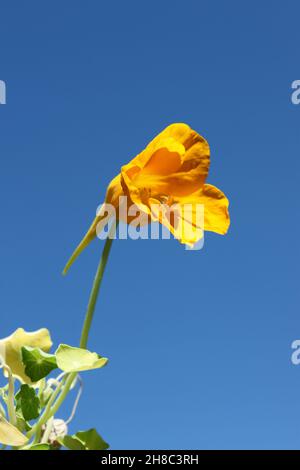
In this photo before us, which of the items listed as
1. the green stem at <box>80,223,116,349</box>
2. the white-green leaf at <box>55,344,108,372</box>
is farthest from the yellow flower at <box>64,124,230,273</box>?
the white-green leaf at <box>55,344,108,372</box>

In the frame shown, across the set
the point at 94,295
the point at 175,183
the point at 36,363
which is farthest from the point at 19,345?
the point at 175,183

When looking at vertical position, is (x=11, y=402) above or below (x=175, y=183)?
below

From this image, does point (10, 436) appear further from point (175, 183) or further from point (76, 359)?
point (175, 183)

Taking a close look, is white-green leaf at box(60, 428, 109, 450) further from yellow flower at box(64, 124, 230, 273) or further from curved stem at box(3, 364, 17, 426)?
yellow flower at box(64, 124, 230, 273)

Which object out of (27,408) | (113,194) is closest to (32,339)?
(27,408)

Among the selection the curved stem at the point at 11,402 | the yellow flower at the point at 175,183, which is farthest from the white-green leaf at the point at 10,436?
the yellow flower at the point at 175,183

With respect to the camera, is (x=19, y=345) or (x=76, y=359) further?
(x=19, y=345)
